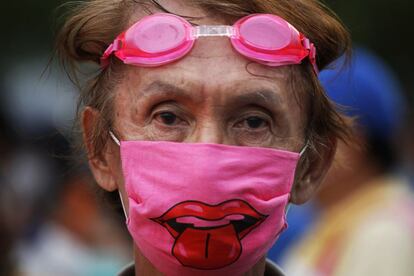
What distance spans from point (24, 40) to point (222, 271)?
13.2 metres

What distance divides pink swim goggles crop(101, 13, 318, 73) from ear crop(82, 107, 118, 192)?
30cm

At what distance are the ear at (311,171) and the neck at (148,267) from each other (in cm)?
26

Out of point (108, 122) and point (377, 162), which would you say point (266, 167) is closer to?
point (108, 122)

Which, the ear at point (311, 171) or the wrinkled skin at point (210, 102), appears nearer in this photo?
the wrinkled skin at point (210, 102)

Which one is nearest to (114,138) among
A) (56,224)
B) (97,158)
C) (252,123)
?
(97,158)

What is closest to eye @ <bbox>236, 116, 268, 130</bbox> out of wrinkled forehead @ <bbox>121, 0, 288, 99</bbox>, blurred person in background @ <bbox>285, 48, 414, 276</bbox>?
wrinkled forehead @ <bbox>121, 0, 288, 99</bbox>

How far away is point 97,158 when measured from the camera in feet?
12.7

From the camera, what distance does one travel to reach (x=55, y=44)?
417 cm

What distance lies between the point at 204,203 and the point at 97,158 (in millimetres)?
631

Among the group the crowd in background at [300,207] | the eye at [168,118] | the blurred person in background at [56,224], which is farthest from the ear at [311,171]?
the blurred person in background at [56,224]

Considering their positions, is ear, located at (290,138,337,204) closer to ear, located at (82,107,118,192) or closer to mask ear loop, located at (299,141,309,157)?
mask ear loop, located at (299,141,309,157)

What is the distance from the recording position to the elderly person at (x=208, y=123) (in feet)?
11.3

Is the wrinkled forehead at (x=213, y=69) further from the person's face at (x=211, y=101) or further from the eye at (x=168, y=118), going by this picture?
the eye at (x=168, y=118)

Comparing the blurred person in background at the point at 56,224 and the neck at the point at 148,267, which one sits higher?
the neck at the point at 148,267
